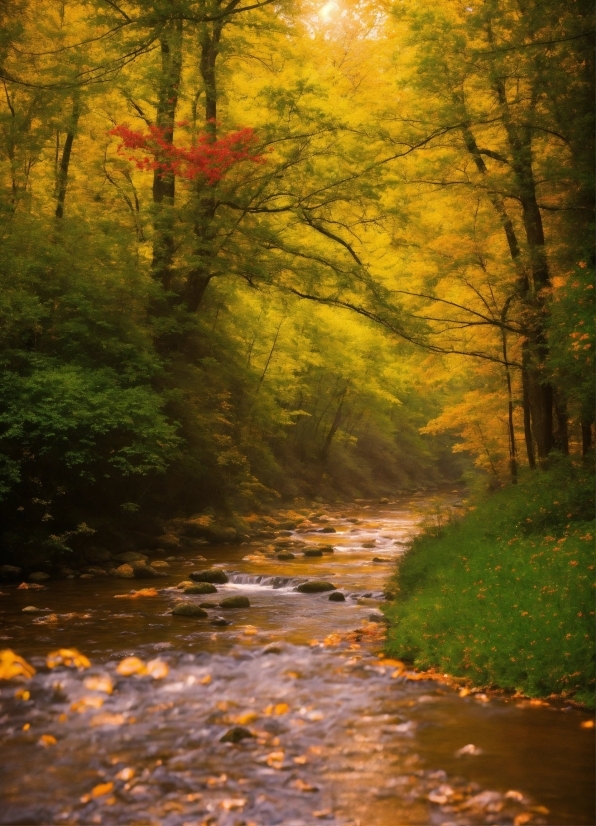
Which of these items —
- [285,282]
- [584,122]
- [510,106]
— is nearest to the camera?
[584,122]

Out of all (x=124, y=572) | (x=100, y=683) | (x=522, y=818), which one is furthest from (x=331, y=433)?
(x=522, y=818)

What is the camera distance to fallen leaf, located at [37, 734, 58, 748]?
19.4 ft

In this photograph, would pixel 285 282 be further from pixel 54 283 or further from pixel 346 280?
pixel 54 283

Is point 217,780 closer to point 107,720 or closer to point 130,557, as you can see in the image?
point 107,720

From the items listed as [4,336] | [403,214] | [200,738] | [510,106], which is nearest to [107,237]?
[4,336]

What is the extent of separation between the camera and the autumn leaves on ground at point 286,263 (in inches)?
406

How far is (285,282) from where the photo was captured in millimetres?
16719

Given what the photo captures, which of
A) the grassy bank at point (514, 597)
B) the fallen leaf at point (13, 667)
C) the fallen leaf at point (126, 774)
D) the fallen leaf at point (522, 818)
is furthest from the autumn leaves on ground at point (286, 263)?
the fallen leaf at point (13, 667)

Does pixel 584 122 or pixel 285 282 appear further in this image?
pixel 285 282

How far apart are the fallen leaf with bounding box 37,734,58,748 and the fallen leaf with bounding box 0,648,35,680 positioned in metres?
1.55

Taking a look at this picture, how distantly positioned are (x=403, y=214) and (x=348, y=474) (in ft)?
70.8

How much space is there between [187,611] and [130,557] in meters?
4.39

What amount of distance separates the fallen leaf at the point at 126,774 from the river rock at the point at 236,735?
882 millimetres

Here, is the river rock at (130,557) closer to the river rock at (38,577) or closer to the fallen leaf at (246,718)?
the river rock at (38,577)
